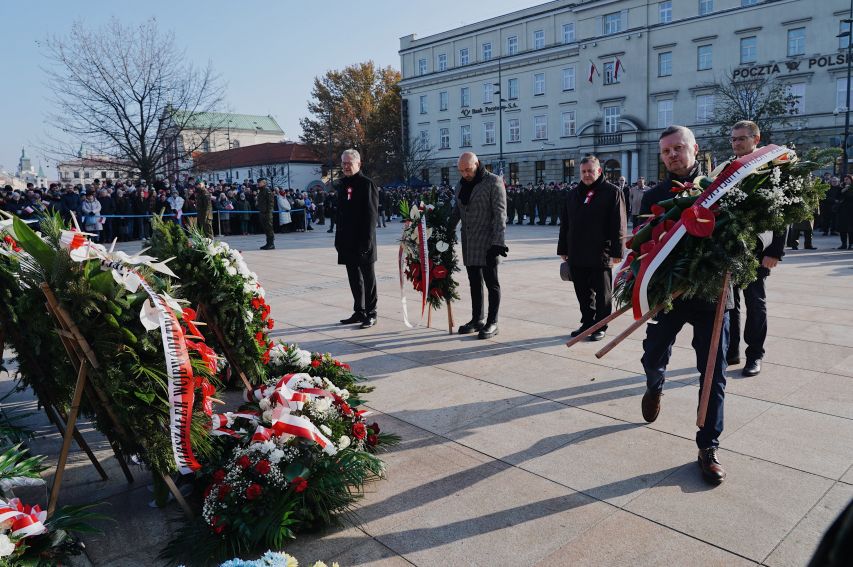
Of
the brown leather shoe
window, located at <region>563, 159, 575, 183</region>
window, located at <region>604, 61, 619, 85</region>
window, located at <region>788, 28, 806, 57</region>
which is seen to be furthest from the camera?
window, located at <region>563, 159, 575, 183</region>

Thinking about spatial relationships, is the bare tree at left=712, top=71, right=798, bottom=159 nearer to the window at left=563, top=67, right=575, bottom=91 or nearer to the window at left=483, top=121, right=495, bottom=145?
the window at left=563, top=67, right=575, bottom=91

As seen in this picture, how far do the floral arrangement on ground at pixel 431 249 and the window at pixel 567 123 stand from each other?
50.4m

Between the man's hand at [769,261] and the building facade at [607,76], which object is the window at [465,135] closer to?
the building facade at [607,76]

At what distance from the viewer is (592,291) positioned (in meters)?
7.00

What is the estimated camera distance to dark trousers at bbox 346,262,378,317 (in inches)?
305

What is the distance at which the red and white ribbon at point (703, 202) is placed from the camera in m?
3.52

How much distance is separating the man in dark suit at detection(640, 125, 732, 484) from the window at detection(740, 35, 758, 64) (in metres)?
46.9

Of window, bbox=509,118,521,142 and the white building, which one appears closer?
window, bbox=509,118,521,142

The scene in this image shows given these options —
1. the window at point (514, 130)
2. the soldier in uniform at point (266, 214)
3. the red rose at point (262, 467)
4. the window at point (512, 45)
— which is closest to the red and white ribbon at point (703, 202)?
the red rose at point (262, 467)

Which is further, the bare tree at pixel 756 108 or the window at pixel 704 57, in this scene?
the window at pixel 704 57

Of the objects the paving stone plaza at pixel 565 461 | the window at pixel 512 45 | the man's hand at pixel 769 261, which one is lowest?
the paving stone plaza at pixel 565 461

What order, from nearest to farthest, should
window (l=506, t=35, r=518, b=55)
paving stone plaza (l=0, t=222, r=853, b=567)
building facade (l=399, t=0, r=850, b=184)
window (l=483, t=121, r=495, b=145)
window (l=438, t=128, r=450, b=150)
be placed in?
paving stone plaza (l=0, t=222, r=853, b=567) < building facade (l=399, t=0, r=850, b=184) < window (l=506, t=35, r=518, b=55) < window (l=483, t=121, r=495, b=145) < window (l=438, t=128, r=450, b=150)

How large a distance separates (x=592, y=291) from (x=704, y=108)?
44.8m

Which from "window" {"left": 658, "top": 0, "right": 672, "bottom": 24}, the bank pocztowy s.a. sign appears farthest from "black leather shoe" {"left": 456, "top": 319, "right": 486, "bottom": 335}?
"window" {"left": 658, "top": 0, "right": 672, "bottom": 24}
